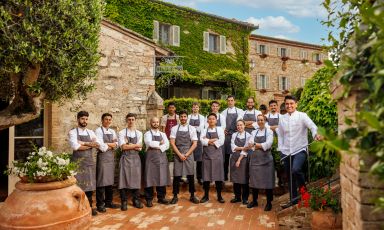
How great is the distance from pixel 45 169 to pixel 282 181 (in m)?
4.73

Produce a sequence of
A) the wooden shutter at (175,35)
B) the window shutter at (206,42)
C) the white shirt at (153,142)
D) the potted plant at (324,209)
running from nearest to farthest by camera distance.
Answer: the potted plant at (324,209), the white shirt at (153,142), the wooden shutter at (175,35), the window shutter at (206,42)

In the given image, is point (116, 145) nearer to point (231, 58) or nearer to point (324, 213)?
point (324, 213)

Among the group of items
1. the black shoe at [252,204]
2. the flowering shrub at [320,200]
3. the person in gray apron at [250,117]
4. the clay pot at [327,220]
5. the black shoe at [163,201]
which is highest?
the person in gray apron at [250,117]

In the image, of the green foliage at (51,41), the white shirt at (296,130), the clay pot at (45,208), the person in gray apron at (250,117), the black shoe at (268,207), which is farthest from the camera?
the person in gray apron at (250,117)

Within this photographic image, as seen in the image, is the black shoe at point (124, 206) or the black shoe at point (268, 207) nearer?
the black shoe at point (268, 207)

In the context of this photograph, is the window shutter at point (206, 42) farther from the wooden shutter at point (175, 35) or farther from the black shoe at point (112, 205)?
the black shoe at point (112, 205)

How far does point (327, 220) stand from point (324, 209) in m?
0.15

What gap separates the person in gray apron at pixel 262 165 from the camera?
606cm

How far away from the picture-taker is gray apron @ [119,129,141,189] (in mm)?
6340

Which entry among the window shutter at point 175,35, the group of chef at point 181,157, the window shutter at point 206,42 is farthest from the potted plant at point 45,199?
the window shutter at point 206,42

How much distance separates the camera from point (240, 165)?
256 inches

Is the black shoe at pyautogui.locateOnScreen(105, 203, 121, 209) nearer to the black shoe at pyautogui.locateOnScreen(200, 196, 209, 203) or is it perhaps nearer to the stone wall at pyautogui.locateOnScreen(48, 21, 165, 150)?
the stone wall at pyautogui.locateOnScreen(48, 21, 165, 150)

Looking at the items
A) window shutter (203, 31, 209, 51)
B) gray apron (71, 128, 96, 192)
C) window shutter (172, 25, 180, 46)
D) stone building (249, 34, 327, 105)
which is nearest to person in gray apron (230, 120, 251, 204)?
gray apron (71, 128, 96, 192)

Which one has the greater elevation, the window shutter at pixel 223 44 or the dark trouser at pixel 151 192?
the window shutter at pixel 223 44
